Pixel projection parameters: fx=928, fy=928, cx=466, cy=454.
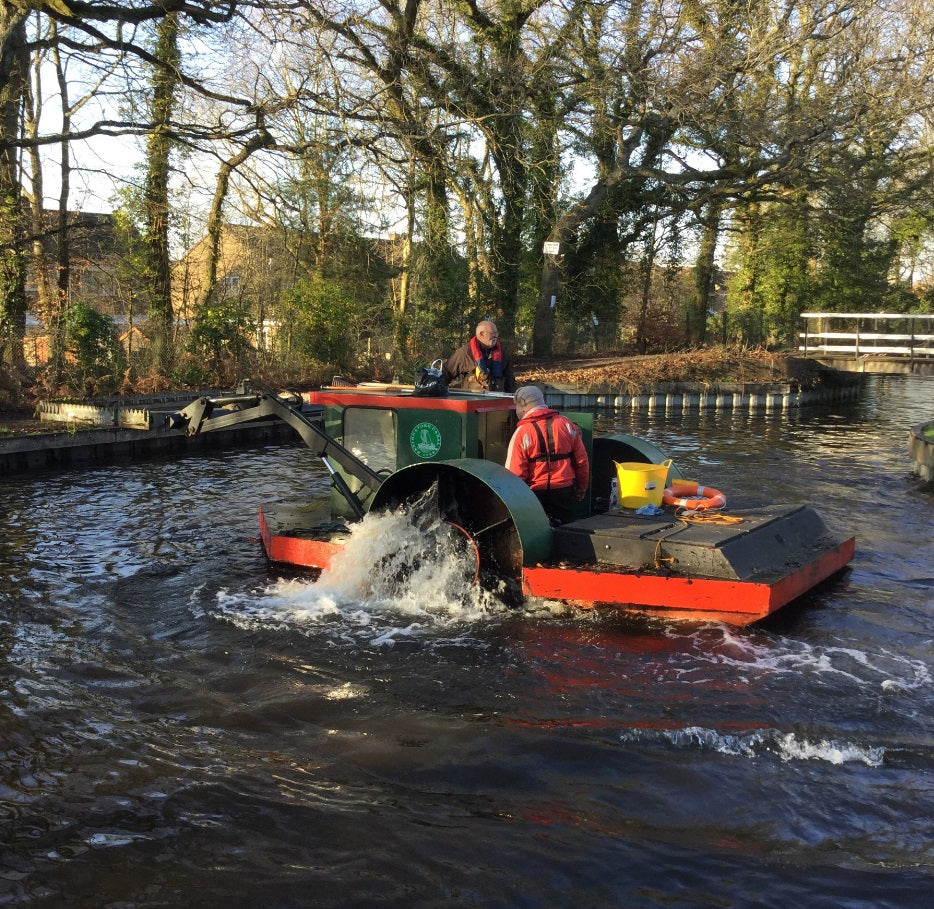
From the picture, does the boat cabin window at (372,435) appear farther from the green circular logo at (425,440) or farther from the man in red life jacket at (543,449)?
the man in red life jacket at (543,449)

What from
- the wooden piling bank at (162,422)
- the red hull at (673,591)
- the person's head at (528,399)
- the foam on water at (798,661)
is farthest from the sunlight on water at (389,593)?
the wooden piling bank at (162,422)

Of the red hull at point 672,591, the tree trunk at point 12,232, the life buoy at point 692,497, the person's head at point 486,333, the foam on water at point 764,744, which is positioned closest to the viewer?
the foam on water at point 764,744

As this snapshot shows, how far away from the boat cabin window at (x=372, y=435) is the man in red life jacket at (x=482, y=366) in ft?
5.00

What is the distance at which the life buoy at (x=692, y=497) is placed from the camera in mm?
7457

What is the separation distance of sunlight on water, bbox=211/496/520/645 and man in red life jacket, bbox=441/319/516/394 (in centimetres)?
260

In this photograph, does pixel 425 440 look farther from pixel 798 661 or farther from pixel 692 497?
pixel 798 661

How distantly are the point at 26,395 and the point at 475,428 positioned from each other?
1349cm

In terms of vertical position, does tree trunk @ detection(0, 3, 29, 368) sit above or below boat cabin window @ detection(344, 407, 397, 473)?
above

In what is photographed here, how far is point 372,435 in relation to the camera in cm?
809

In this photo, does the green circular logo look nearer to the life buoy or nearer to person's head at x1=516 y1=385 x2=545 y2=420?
person's head at x1=516 y1=385 x2=545 y2=420

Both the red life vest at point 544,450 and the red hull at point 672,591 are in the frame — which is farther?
the red life vest at point 544,450

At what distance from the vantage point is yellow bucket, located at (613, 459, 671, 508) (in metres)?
7.34

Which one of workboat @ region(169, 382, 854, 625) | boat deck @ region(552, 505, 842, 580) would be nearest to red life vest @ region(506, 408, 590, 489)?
workboat @ region(169, 382, 854, 625)

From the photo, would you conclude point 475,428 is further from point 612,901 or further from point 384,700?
point 612,901
